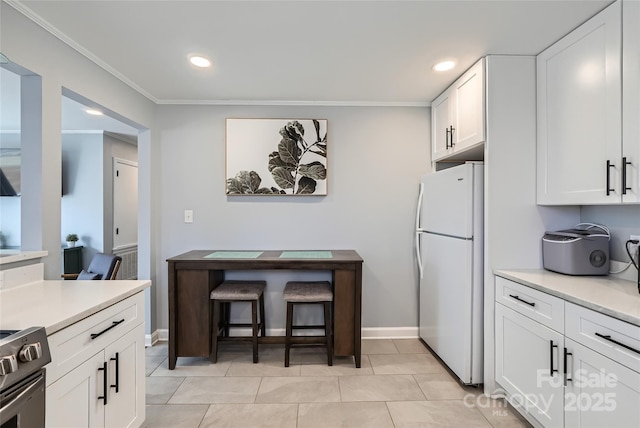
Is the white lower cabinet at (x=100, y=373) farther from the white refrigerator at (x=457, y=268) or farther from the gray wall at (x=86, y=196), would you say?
the gray wall at (x=86, y=196)

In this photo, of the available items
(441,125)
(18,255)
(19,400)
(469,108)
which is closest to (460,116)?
(469,108)

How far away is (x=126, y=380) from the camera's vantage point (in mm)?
1532

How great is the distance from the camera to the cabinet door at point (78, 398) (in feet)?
3.65

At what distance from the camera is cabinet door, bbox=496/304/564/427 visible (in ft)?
5.10

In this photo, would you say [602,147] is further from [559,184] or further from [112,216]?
[112,216]

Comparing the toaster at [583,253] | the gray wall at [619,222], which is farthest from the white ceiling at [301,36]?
the toaster at [583,253]

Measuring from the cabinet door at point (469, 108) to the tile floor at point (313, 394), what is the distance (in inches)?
70.7

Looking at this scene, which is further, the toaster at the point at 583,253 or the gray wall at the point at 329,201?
the gray wall at the point at 329,201

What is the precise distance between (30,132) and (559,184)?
10.2 feet

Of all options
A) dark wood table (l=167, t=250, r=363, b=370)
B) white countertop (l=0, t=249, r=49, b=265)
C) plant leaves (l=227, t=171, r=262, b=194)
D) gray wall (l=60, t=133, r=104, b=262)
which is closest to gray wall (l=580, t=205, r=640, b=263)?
dark wood table (l=167, t=250, r=363, b=370)

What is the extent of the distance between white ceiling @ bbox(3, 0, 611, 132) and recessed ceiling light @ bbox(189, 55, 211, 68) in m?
0.05

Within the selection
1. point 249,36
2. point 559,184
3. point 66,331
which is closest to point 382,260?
point 559,184

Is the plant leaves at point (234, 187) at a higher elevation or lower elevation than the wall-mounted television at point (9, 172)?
lower

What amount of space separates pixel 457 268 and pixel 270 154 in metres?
1.93
